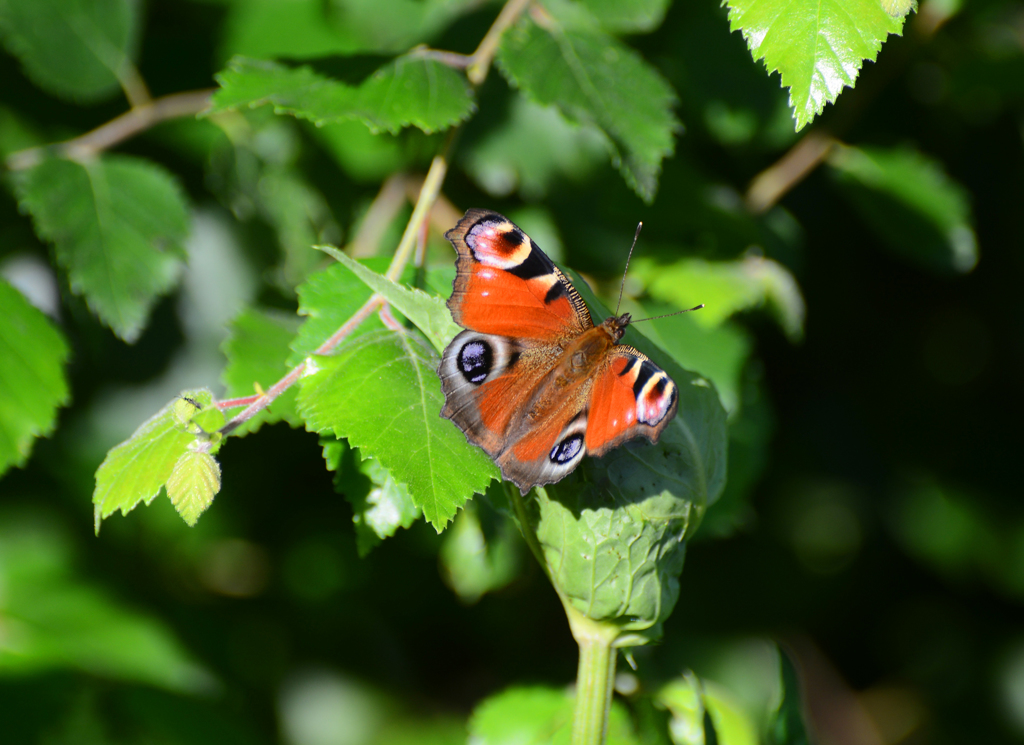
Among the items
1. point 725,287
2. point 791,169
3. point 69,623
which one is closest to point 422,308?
point 725,287

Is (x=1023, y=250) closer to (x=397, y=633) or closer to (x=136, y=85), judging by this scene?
(x=397, y=633)

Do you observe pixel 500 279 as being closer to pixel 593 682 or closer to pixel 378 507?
pixel 378 507

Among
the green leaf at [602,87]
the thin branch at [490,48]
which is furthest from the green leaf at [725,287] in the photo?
the thin branch at [490,48]

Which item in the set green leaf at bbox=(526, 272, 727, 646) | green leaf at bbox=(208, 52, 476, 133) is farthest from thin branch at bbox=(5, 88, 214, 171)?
green leaf at bbox=(526, 272, 727, 646)

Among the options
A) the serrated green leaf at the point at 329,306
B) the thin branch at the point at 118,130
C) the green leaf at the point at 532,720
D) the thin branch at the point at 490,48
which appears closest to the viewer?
the serrated green leaf at the point at 329,306

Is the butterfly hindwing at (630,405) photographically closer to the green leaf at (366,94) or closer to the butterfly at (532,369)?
the butterfly at (532,369)

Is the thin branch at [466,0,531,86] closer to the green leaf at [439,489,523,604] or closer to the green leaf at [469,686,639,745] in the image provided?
the green leaf at [439,489,523,604]

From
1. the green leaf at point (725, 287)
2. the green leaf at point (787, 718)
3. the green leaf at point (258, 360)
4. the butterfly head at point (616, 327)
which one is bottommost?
the green leaf at point (787, 718)
